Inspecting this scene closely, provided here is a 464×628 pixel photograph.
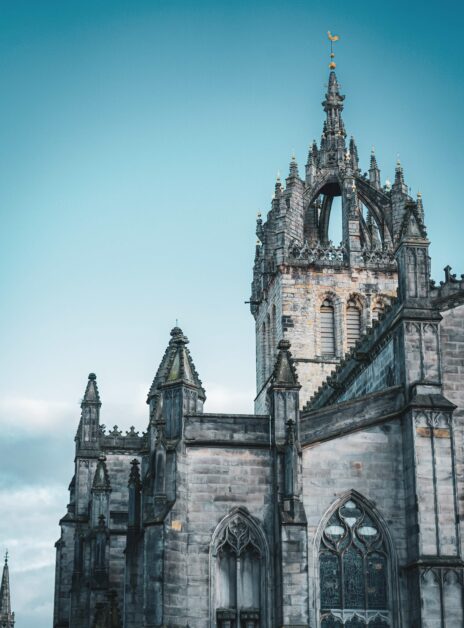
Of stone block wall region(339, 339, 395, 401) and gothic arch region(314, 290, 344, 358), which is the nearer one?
stone block wall region(339, 339, 395, 401)

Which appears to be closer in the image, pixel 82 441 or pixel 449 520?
pixel 449 520

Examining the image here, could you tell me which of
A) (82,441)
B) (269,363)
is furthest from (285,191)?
(82,441)

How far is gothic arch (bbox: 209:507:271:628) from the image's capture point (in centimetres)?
3394

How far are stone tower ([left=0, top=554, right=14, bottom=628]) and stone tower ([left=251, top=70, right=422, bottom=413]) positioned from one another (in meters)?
19.0

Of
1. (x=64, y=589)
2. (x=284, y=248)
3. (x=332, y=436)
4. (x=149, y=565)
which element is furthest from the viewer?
(x=284, y=248)

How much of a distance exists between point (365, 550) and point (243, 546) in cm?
354

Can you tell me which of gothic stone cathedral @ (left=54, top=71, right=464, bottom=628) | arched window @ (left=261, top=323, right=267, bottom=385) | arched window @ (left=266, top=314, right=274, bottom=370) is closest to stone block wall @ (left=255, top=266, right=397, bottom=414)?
arched window @ (left=266, top=314, right=274, bottom=370)

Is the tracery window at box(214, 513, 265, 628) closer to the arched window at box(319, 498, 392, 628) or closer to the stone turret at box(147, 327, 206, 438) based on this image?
the arched window at box(319, 498, 392, 628)

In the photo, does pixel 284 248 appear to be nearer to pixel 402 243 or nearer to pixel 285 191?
pixel 285 191

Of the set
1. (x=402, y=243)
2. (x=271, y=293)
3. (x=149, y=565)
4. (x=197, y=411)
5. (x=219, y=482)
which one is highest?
(x=271, y=293)

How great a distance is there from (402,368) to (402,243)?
3830 mm

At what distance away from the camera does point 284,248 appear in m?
64.5

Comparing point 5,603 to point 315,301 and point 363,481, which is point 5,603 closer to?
point 315,301

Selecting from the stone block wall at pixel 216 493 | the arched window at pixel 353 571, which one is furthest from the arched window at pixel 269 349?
the stone block wall at pixel 216 493
